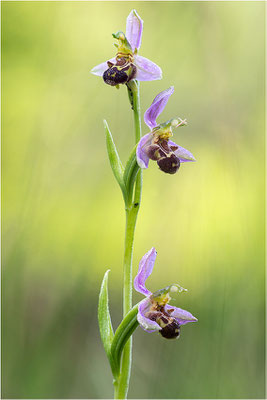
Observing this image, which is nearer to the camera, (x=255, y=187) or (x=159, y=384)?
(x=159, y=384)

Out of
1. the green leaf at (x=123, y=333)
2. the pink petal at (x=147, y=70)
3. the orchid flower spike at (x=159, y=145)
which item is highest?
the pink petal at (x=147, y=70)

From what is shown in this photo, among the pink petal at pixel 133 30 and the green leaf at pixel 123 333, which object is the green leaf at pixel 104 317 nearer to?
the green leaf at pixel 123 333

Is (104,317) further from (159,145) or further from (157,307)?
(159,145)

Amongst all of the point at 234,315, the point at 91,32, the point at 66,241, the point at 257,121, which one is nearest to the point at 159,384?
the point at 234,315

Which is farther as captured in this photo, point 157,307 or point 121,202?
A: point 121,202

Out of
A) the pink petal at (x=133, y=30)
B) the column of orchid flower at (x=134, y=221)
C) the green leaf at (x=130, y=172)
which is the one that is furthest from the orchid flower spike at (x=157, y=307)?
the pink petal at (x=133, y=30)

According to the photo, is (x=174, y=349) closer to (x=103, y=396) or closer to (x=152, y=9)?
(x=103, y=396)

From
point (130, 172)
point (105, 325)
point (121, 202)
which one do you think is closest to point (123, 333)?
point (105, 325)
